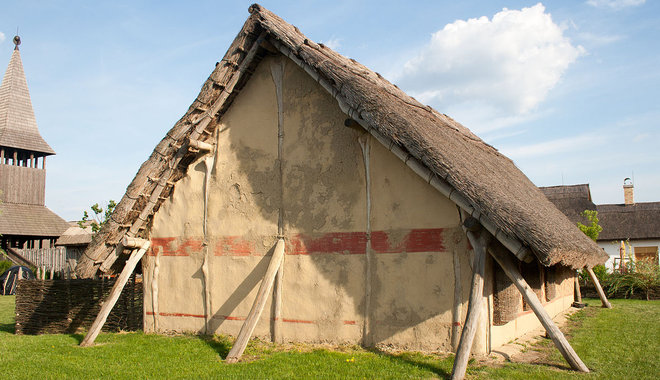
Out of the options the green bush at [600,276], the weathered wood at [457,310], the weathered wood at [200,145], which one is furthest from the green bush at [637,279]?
the weathered wood at [200,145]

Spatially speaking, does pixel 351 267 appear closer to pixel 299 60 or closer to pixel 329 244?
pixel 329 244

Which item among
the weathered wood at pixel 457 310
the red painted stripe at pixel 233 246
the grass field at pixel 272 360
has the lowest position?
the grass field at pixel 272 360

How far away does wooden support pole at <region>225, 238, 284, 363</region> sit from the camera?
743cm

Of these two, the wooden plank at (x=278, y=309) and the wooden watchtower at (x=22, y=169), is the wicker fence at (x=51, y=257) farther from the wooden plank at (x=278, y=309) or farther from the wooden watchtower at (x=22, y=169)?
the wooden plank at (x=278, y=309)

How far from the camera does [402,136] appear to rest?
7.04 meters

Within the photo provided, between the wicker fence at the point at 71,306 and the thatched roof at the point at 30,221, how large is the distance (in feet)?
72.3

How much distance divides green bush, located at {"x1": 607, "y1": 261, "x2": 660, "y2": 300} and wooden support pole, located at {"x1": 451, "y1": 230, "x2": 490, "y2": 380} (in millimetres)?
12799

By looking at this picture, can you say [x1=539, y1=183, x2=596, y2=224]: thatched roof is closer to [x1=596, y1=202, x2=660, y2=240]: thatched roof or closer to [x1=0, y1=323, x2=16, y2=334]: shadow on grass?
[x1=596, y1=202, x2=660, y2=240]: thatched roof

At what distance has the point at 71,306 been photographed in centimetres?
1020

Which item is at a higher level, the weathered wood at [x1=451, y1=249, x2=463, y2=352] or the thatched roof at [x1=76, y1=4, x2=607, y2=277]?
the thatched roof at [x1=76, y1=4, x2=607, y2=277]

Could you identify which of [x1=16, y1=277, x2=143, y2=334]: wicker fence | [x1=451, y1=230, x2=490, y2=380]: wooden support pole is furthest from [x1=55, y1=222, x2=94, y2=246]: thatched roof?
[x1=451, y1=230, x2=490, y2=380]: wooden support pole

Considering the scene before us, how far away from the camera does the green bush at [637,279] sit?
16.5 metres

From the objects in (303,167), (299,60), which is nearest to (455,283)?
(303,167)

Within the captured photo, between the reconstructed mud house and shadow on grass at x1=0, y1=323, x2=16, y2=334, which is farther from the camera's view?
shadow on grass at x1=0, y1=323, x2=16, y2=334
